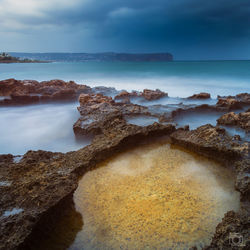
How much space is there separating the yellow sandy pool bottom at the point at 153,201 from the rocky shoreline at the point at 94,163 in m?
0.23

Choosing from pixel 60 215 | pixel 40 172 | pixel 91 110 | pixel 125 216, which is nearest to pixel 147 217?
pixel 125 216

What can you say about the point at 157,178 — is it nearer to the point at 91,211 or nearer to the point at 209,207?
the point at 209,207

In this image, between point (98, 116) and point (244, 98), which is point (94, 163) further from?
point (244, 98)

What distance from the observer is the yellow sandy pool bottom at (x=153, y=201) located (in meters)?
2.40

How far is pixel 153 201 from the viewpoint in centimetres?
292

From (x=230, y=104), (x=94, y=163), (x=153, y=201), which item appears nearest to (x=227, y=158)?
(x=153, y=201)

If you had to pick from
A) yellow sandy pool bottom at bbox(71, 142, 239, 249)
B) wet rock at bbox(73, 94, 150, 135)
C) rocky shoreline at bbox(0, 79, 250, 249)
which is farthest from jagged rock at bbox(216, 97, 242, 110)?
yellow sandy pool bottom at bbox(71, 142, 239, 249)

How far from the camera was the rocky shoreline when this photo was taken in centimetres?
226

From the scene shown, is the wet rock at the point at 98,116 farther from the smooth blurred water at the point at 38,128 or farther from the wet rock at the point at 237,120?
the wet rock at the point at 237,120

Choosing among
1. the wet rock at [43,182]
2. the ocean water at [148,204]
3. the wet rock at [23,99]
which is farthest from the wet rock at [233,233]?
the wet rock at [23,99]

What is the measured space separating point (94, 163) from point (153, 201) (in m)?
1.39

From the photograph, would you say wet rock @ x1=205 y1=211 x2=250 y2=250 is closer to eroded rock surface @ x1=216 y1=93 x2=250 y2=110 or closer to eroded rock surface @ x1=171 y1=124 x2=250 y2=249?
eroded rock surface @ x1=171 y1=124 x2=250 y2=249

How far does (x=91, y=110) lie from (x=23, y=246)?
13.7ft

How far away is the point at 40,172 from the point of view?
3.28m
